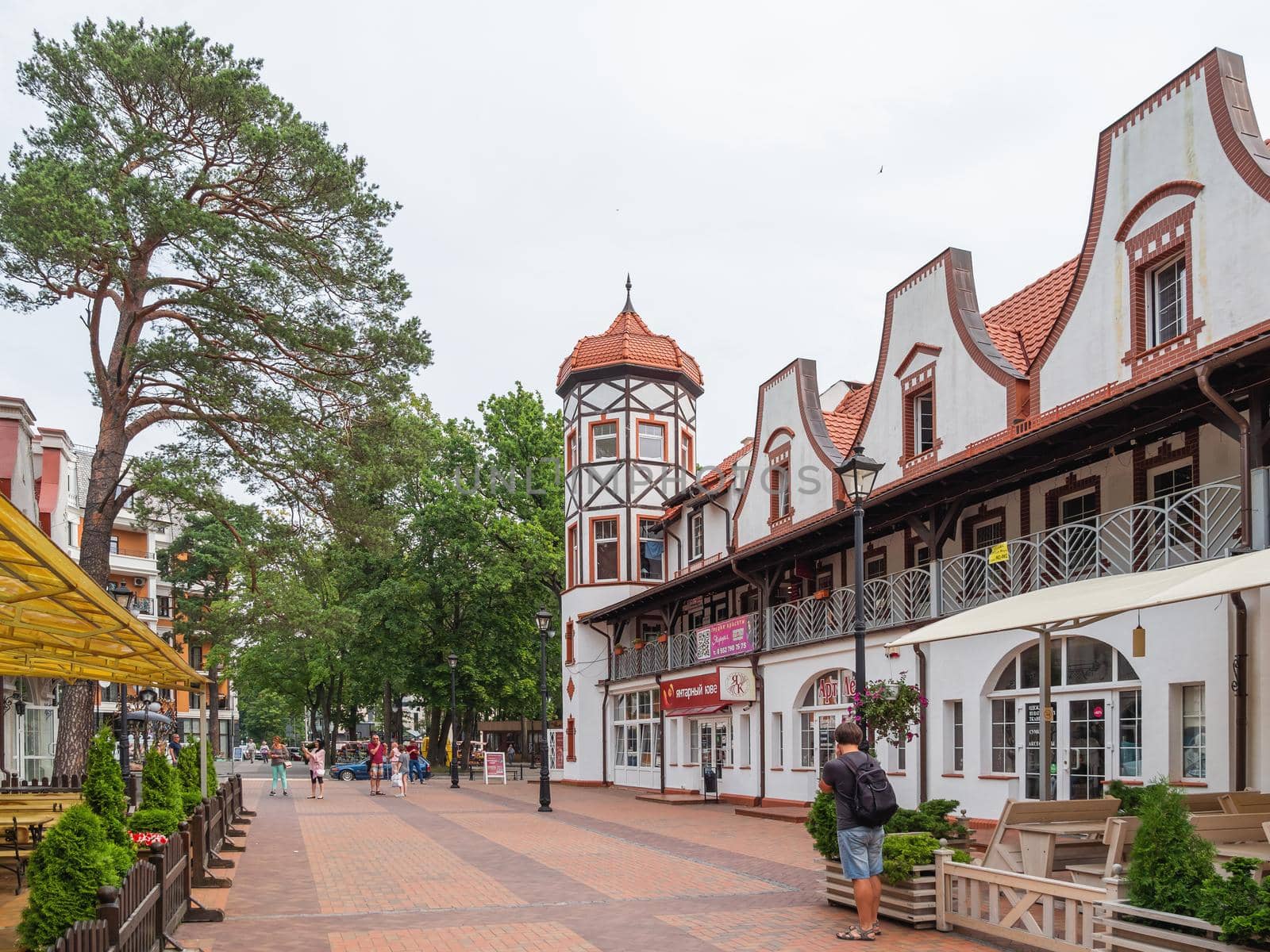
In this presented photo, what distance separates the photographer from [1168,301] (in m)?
16.9

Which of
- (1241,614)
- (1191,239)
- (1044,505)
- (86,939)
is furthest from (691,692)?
(86,939)

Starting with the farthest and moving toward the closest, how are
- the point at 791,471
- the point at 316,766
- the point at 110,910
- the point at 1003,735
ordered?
the point at 316,766 < the point at 791,471 < the point at 1003,735 < the point at 110,910

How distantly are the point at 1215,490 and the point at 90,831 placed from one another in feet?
42.8

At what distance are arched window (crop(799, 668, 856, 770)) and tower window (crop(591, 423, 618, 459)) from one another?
15.5 m

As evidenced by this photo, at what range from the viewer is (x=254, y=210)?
2200 centimetres

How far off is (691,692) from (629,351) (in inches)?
524

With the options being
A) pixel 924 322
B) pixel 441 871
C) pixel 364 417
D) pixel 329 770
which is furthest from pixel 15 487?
pixel 329 770

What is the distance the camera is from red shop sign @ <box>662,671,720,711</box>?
27297mm

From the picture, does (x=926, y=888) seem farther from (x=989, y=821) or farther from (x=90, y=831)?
(x=989, y=821)

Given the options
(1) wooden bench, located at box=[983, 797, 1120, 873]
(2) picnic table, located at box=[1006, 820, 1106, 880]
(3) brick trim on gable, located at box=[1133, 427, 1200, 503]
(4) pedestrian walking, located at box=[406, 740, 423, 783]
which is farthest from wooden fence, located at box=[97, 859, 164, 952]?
(4) pedestrian walking, located at box=[406, 740, 423, 783]

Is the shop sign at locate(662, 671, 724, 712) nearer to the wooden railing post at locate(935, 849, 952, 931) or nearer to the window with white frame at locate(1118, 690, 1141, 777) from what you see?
the window with white frame at locate(1118, 690, 1141, 777)

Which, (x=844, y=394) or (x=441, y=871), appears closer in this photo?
(x=441, y=871)

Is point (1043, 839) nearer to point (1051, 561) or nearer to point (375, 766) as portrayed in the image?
point (1051, 561)

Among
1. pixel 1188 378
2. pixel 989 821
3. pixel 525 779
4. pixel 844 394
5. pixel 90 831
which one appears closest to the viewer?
pixel 90 831
